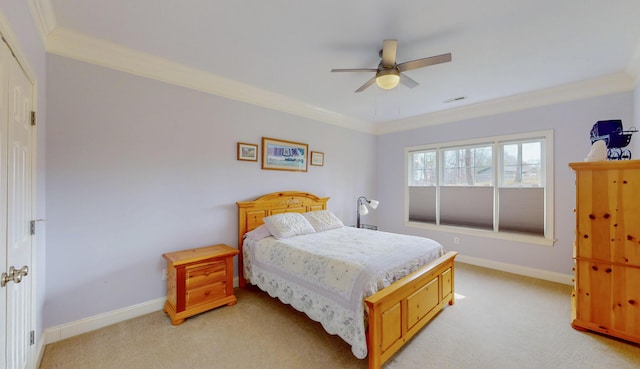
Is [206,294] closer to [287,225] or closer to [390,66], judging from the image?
[287,225]

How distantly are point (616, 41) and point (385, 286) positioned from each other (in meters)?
2.96

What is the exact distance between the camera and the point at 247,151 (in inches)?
131

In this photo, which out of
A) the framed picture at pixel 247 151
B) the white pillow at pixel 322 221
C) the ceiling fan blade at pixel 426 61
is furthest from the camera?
the white pillow at pixel 322 221

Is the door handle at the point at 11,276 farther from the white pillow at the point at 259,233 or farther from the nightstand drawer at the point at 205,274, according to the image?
the white pillow at the point at 259,233

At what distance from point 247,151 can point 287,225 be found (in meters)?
1.11

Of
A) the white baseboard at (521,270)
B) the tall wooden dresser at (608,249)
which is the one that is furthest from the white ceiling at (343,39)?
the white baseboard at (521,270)

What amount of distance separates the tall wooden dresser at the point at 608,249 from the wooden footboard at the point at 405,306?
109 centimetres

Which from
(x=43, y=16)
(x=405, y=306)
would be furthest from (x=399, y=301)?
(x=43, y=16)

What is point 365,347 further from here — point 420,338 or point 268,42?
point 268,42

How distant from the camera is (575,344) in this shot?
2.10 m

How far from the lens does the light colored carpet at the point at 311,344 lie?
1.89m

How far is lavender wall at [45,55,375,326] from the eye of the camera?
85.4 inches

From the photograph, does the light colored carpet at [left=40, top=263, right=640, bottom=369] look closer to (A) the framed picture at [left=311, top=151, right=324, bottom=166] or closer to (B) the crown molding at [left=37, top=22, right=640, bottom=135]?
(A) the framed picture at [left=311, top=151, right=324, bottom=166]

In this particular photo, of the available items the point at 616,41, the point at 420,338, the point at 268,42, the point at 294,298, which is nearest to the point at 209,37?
the point at 268,42
